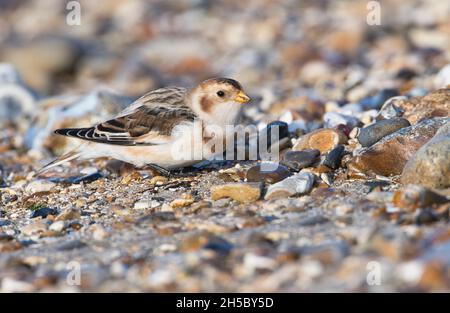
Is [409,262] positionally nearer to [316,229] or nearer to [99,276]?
[316,229]

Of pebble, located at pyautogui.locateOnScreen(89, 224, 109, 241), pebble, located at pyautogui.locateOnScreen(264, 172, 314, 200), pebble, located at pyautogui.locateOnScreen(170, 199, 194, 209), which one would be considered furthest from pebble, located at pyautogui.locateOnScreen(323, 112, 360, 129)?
pebble, located at pyautogui.locateOnScreen(89, 224, 109, 241)

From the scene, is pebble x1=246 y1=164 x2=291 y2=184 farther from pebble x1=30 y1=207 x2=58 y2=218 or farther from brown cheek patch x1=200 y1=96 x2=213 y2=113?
pebble x1=30 y1=207 x2=58 y2=218

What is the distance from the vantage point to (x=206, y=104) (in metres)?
4.88

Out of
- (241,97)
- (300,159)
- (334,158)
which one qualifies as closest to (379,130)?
(334,158)

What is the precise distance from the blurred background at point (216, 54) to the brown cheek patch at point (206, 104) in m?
1.25

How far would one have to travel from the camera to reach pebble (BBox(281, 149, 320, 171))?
4680 mm

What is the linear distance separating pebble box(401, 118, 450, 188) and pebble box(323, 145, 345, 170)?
0.69 meters

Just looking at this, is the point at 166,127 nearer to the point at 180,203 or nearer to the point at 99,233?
the point at 180,203
